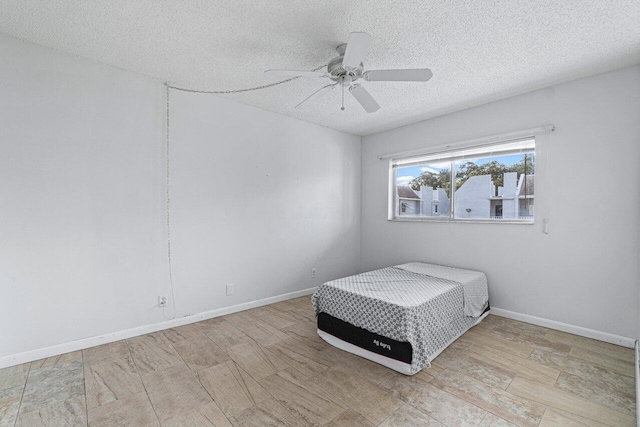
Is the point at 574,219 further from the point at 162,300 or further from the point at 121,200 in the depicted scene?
the point at 121,200

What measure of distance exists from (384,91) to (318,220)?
1.95 metres

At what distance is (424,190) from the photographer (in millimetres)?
4098

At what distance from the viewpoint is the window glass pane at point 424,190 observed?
384 cm

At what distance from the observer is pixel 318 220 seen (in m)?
4.21

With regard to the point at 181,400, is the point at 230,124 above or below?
above

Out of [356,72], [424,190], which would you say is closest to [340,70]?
[356,72]

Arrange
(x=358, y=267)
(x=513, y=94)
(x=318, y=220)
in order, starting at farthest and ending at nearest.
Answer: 1. (x=358, y=267)
2. (x=318, y=220)
3. (x=513, y=94)

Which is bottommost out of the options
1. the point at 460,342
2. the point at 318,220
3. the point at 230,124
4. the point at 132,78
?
the point at 460,342

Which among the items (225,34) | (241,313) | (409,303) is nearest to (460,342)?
(409,303)

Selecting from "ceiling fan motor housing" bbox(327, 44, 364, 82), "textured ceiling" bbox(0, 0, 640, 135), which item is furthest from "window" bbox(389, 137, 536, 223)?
"ceiling fan motor housing" bbox(327, 44, 364, 82)

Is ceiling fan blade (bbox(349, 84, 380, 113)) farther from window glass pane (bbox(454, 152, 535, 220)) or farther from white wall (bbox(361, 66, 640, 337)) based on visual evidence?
window glass pane (bbox(454, 152, 535, 220))

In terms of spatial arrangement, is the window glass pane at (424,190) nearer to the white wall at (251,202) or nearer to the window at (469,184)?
the window at (469,184)

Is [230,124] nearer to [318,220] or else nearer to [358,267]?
[318,220]

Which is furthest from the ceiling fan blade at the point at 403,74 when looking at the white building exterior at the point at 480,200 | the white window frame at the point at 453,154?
the white building exterior at the point at 480,200
